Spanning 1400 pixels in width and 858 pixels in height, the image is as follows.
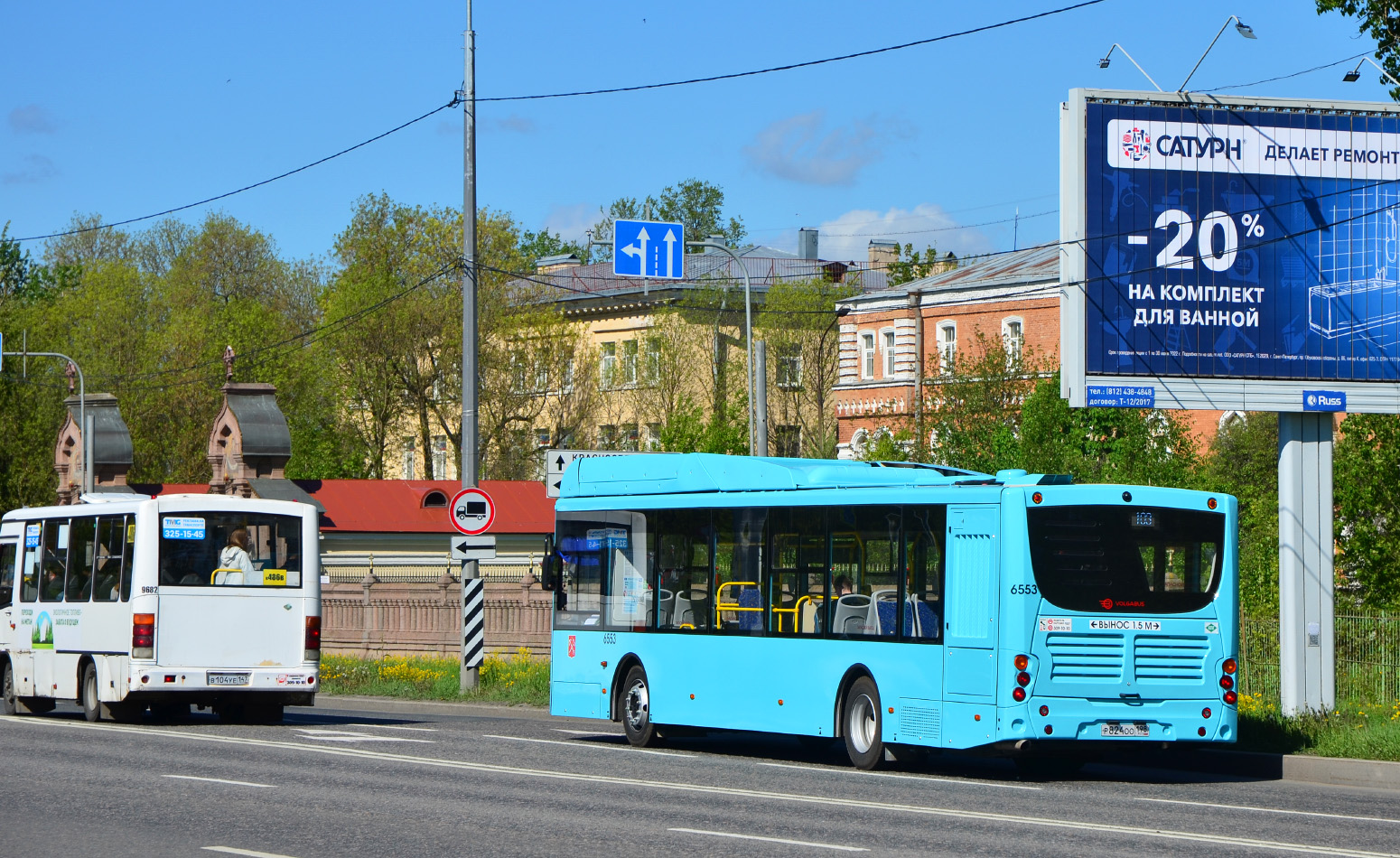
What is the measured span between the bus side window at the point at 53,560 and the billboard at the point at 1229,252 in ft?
40.9

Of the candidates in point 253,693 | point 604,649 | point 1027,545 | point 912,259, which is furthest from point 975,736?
point 912,259

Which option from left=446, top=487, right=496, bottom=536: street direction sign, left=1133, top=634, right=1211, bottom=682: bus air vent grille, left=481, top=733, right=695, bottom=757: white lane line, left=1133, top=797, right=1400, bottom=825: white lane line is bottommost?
left=481, top=733, right=695, bottom=757: white lane line

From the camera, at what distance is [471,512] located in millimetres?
27141

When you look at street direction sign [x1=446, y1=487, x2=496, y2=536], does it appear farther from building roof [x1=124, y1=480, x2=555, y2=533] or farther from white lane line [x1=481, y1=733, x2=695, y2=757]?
building roof [x1=124, y1=480, x2=555, y2=533]

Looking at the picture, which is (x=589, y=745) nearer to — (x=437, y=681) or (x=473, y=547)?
(x=473, y=547)

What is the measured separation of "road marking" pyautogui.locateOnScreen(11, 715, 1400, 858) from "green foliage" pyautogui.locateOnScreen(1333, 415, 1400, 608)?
21696 millimetres

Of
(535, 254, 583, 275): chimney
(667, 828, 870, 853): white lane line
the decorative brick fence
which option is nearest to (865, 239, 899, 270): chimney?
(535, 254, 583, 275): chimney

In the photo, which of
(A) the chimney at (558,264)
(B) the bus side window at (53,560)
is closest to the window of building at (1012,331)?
(A) the chimney at (558,264)

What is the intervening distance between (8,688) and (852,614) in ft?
42.9

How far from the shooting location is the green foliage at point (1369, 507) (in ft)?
112

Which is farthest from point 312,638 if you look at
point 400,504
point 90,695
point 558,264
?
point 558,264

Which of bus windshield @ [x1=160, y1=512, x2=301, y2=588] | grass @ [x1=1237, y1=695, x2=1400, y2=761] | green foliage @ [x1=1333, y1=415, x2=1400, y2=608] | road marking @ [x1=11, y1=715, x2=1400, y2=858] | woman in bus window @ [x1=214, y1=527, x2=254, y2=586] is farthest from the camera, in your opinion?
green foliage @ [x1=1333, y1=415, x2=1400, y2=608]

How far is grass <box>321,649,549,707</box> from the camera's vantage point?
27.5 m

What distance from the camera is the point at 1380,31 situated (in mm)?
21609
